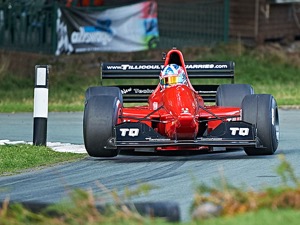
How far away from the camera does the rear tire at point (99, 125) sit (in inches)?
540

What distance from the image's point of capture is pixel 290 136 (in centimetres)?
1727

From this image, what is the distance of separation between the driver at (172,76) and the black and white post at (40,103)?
1.55 meters

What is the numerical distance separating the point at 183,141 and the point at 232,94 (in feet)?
7.33

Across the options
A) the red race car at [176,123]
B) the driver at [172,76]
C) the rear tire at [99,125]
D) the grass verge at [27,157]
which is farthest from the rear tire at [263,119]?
the grass verge at [27,157]

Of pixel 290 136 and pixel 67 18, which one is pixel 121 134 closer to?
pixel 290 136

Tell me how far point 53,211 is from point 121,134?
6.59 metres

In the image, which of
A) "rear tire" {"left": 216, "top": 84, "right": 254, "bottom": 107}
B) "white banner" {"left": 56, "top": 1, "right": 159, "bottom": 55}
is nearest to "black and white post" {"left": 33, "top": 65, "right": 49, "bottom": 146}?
"rear tire" {"left": 216, "top": 84, "right": 254, "bottom": 107}

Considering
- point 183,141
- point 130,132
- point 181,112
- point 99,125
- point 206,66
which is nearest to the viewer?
point 183,141

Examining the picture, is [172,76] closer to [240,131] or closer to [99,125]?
[99,125]

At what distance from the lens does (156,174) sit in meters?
12.2

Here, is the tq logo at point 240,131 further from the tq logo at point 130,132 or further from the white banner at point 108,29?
the white banner at point 108,29

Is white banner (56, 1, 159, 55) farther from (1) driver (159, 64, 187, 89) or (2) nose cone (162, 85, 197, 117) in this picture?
(2) nose cone (162, 85, 197, 117)

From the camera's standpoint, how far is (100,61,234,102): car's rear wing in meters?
16.5

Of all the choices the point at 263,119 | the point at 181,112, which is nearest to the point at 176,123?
the point at 181,112
